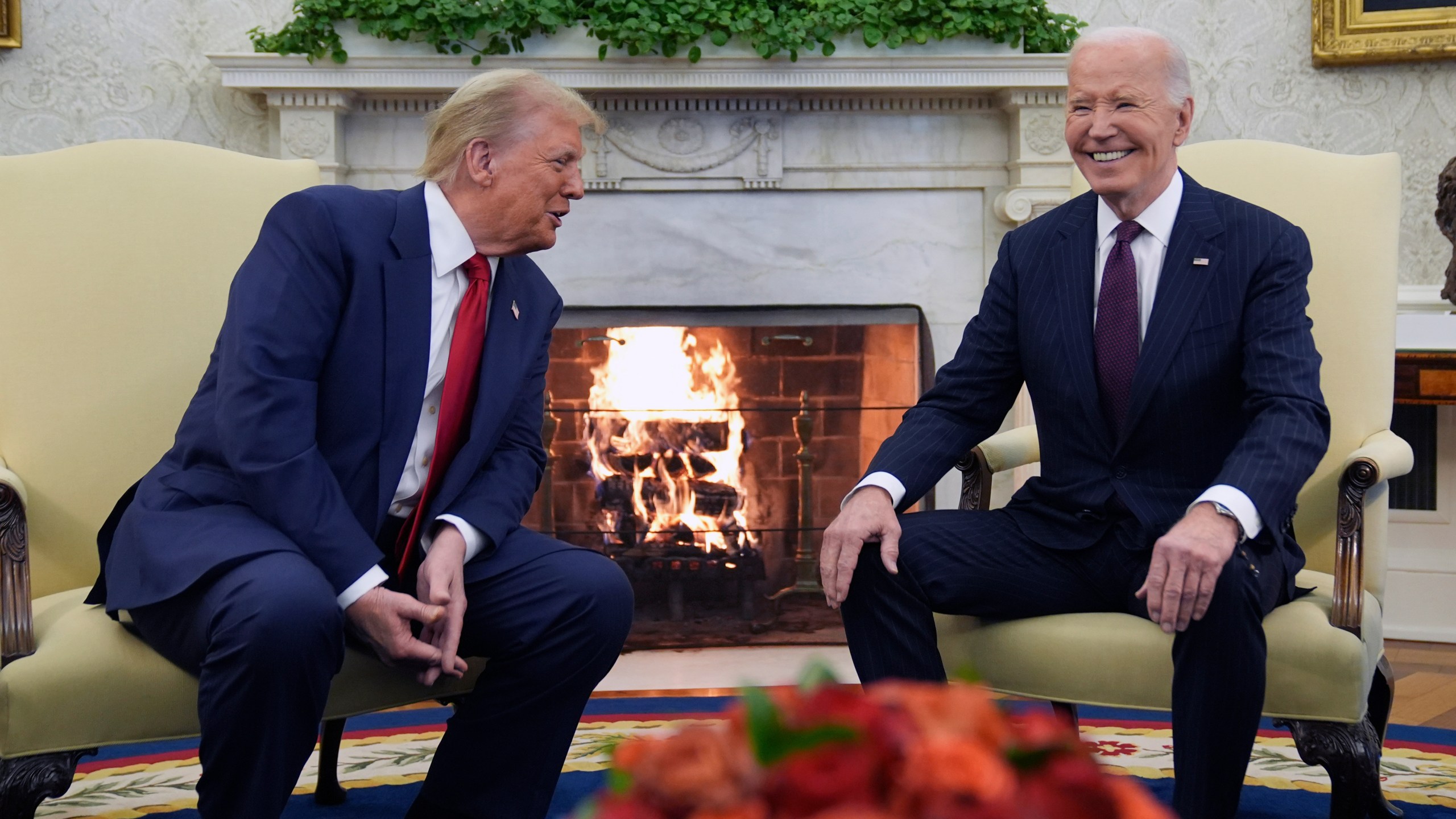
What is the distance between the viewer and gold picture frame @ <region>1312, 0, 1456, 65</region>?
344cm

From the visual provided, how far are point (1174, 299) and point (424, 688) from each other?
122 centimetres

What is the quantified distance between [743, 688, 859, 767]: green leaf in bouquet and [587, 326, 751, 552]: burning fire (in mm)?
2851

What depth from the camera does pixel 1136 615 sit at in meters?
1.69

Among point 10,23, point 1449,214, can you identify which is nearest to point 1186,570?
point 1449,214

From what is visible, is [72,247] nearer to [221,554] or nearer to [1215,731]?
[221,554]

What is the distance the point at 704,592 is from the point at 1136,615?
1958mm

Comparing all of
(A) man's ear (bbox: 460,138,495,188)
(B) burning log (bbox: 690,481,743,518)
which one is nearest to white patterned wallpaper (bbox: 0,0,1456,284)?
(B) burning log (bbox: 690,481,743,518)

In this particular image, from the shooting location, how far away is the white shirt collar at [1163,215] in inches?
73.8

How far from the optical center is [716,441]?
11.4 feet

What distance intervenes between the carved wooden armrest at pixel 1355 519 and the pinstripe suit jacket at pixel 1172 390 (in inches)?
2.8

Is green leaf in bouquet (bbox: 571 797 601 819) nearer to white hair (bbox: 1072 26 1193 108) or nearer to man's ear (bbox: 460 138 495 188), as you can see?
man's ear (bbox: 460 138 495 188)

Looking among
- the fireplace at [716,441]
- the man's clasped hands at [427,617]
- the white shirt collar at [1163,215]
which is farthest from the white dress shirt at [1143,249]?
the fireplace at [716,441]

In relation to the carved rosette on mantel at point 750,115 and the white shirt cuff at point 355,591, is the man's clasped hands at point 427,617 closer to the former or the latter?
the white shirt cuff at point 355,591

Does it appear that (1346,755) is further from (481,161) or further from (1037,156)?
(1037,156)
